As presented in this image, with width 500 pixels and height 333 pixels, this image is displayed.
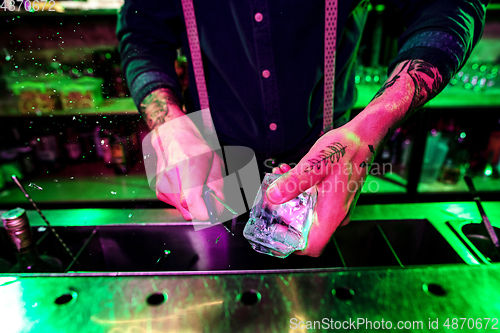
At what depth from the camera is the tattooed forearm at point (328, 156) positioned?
611 millimetres

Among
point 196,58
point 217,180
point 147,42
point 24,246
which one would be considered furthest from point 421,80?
point 24,246

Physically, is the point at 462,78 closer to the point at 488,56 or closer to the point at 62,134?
the point at 488,56

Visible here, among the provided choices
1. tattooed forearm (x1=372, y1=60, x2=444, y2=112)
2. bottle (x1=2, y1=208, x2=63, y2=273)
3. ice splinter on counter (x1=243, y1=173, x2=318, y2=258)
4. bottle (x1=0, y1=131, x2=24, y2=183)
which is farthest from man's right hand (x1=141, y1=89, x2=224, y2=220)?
bottle (x1=0, y1=131, x2=24, y2=183)

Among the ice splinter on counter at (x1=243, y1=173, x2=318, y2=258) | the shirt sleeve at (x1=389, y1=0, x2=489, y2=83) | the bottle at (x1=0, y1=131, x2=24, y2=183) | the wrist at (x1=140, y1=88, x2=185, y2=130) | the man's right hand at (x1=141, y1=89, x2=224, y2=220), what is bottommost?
the bottle at (x1=0, y1=131, x2=24, y2=183)

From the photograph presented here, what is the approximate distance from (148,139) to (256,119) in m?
0.46

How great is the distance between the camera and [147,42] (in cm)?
110

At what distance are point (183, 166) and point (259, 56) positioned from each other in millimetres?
554

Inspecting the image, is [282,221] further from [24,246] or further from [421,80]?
[24,246]

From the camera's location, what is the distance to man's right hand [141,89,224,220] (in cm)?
76

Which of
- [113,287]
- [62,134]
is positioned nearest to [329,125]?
[113,287]

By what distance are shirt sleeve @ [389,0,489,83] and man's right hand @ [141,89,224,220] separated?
711 mm

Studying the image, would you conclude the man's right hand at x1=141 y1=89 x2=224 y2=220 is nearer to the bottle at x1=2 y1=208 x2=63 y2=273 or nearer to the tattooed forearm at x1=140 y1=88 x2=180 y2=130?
the tattooed forearm at x1=140 y1=88 x2=180 y2=130

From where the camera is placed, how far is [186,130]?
919 millimetres

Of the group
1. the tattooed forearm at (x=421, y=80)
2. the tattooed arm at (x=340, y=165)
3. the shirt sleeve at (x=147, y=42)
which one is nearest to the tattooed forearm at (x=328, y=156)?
the tattooed arm at (x=340, y=165)
